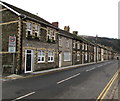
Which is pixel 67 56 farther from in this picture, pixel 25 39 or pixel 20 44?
pixel 20 44

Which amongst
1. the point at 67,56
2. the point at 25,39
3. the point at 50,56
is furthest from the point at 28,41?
the point at 67,56

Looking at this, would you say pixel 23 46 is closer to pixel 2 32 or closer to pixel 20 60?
pixel 20 60

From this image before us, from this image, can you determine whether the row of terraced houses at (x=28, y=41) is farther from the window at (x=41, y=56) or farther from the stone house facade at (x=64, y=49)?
the stone house facade at (x=64, y=49)

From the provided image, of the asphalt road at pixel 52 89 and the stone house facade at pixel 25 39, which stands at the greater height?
the stone house facade at pixel 25 39

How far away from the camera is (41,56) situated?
17.5 meters

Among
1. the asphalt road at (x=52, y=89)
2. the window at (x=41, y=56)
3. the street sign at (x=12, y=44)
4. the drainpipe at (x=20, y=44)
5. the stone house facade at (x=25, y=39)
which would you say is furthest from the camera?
the window at (x=41, y=56)

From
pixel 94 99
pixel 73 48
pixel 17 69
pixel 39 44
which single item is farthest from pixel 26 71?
pixel 73 48

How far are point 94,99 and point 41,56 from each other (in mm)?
12341

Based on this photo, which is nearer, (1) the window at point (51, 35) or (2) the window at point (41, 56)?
(2) the window at point (41, 56)

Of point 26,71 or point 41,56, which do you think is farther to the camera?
point 41,56

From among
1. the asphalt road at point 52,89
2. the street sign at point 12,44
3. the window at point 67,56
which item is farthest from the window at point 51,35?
the asphalt road at point 52,89

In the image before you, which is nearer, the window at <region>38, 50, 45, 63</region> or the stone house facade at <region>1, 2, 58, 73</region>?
the stone house facade at <region>1, 2, 58, 73</region>

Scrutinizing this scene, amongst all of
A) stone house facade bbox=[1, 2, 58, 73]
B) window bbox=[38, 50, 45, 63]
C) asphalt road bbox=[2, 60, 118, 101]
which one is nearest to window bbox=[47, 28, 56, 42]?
stone house facade bbox=[1, 2, 58, 73]

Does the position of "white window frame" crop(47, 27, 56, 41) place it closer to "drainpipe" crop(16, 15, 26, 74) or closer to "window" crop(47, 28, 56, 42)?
"window" crop(47, 28, 56, 42)
